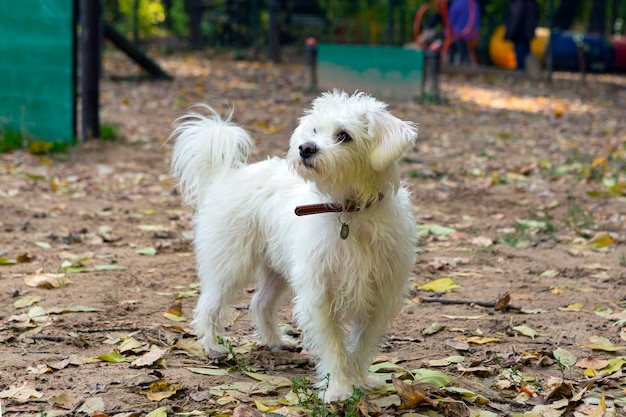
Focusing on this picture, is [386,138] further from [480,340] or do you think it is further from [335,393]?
[480,340]

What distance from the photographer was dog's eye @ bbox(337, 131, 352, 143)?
3.78m

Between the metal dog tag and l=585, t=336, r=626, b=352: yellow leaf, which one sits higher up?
the metal dog tag

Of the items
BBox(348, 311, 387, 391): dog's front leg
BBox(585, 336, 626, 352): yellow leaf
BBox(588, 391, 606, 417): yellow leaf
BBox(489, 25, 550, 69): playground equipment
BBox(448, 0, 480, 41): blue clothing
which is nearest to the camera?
BBox(588, 391, 606, 417): yellow leaf

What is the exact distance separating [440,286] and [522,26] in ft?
55.4

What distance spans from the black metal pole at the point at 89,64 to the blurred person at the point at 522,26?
13357 millimetres

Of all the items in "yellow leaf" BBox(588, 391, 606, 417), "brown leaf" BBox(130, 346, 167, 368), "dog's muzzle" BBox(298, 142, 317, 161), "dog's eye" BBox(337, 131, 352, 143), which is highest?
"dog's eye" BBox(337, 131, 352, 143)

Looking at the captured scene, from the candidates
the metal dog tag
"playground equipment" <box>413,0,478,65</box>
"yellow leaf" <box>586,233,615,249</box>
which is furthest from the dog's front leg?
"playground equipment" <box>413,0,478,65</box>

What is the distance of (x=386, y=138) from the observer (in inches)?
147

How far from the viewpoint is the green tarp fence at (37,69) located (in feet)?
32.7

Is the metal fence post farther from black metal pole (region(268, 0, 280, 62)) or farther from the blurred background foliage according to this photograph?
the blurred background foliage

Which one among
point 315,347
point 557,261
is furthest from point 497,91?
point 315,347

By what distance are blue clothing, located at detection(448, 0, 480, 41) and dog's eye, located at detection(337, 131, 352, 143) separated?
17400mm

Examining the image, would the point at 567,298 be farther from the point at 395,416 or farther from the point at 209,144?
the point at 209,144

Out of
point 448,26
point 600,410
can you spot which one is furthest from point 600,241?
point 448,26
